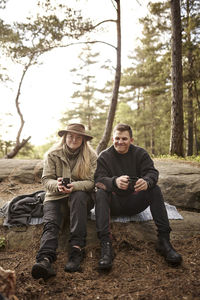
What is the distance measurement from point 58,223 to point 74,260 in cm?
57

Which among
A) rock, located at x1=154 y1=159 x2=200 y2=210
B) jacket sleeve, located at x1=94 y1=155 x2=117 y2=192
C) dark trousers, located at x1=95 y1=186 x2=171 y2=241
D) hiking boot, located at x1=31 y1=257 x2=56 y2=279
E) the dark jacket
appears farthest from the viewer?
rock, located at x1=154 y1=159 x2=200 y2=210

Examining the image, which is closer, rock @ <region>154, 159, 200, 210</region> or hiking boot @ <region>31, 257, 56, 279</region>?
hiking boot @ <region>31, 257, 56, 279</region>

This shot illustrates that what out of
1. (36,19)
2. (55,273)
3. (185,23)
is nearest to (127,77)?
(185,23)

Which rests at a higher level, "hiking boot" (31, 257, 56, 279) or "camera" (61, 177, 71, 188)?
"camera" (61, 177, 71, 188)

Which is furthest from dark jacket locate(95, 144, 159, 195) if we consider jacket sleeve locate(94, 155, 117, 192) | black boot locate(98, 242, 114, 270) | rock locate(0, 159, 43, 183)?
rock locate(0, 159, 43, 183)

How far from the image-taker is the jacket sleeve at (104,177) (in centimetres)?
315

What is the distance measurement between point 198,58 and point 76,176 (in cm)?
1048

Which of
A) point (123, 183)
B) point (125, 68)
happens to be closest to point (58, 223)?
point (123, 183)

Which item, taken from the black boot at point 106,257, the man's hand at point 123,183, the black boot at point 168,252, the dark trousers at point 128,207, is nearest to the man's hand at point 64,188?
the dark trousers at point 128,207

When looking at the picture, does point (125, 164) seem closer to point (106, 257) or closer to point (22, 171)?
point (106, 257)

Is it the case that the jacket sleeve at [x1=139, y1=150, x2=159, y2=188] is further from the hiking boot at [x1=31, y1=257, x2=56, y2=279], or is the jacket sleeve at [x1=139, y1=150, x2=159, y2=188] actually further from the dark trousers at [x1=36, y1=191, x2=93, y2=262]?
the hiking boot at [x1=31, y1=257, x2=56, y2=279]

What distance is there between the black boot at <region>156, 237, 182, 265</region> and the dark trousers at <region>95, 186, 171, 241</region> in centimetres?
9

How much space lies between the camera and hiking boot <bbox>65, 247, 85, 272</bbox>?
258cm

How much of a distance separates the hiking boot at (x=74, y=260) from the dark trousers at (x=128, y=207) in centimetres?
35
